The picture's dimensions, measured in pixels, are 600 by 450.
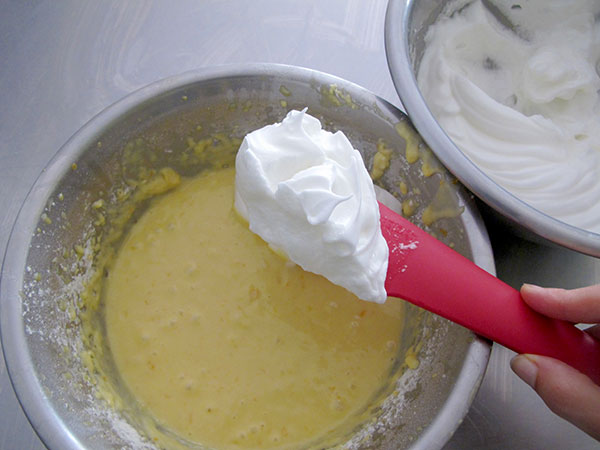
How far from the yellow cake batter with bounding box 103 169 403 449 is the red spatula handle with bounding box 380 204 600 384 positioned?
22 cm

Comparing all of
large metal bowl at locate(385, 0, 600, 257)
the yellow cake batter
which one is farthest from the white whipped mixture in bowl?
the yellow cake batter

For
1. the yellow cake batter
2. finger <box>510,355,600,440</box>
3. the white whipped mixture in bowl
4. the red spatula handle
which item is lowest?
the yellow cake batter

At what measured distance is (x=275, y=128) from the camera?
0.89m

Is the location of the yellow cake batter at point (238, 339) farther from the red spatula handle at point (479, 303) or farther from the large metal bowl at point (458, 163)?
the large metal bowl at point (458, 163)

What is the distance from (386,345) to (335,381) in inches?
5.1

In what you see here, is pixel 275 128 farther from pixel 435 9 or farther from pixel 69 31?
pixel 69 31

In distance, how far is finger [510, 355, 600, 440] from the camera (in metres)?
0.74

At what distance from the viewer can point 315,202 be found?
2.51 ft

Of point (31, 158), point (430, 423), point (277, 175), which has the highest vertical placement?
point (277, 175)

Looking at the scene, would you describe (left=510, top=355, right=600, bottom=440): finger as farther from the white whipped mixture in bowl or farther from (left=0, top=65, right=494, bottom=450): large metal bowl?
the white whipped mixture in bowl

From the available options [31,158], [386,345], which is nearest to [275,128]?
[386,345]

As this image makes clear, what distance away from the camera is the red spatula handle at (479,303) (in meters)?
0.82

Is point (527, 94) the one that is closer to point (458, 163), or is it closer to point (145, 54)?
point (458, 163)

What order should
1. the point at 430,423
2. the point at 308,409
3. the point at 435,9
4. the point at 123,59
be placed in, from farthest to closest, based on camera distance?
the point at 123,59, the point at 435,9, the point at 308,409, the point at 430,423
